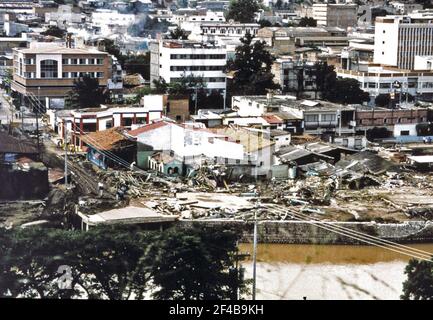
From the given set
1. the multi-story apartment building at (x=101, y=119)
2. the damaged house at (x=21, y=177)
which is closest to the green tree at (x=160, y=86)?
the multi-story apartment building at (x=101, y=119)

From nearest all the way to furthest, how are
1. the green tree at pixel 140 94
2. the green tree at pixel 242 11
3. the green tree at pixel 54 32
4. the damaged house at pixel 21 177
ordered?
the damaged house at pixel 21 177, the green tree at pixel 140 94, the green tree at pixel 54 32, the green tree at pixel 242 11

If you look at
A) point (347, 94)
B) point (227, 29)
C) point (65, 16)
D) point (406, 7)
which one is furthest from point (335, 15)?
point (347, 94)

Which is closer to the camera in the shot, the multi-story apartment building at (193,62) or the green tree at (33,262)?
the green tree at (33,262)

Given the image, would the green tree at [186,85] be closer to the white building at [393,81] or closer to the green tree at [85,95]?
the green tree at [85,95]

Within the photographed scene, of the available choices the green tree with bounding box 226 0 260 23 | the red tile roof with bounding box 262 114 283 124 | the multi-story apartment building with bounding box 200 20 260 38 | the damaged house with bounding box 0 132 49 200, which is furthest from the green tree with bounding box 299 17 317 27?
the damaged house with bounding box 0 132 49 200

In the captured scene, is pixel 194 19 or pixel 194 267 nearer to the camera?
pixel 194 267

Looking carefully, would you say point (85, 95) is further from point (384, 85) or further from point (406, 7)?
point (406, 7)
